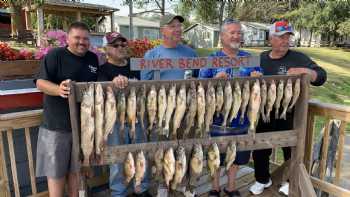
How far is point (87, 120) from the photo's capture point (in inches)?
109

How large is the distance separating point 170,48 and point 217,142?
1.15 meters

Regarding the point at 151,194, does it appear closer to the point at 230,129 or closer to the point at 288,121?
the point at 230,129

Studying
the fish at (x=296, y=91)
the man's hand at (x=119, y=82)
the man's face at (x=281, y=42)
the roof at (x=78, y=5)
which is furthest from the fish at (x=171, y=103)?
the roof at (x=78, y=5)

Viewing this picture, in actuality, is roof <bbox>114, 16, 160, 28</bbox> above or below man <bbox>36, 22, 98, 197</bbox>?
above

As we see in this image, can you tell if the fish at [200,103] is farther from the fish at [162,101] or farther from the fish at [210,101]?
the fish at [162,101]

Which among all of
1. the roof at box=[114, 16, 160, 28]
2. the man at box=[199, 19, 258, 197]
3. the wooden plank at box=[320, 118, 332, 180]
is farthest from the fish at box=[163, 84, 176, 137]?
the roof at box=[114, 16, 160, 28]

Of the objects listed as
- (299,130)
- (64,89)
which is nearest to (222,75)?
(299,130)

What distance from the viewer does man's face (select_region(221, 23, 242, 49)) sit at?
11.1ft

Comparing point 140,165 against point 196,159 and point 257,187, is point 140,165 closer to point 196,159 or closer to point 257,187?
point 196,159

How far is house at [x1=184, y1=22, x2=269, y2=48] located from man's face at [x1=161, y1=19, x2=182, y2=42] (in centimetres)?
4296

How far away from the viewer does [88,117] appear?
9.05ft

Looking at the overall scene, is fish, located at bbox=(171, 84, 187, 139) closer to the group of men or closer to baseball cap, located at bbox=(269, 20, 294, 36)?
the group of men

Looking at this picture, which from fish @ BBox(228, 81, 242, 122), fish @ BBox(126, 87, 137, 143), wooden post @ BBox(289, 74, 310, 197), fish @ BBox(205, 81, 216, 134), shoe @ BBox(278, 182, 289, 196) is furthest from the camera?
shoe @ BBox(278, 182, 289, 196)

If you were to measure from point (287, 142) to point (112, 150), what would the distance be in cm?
183
